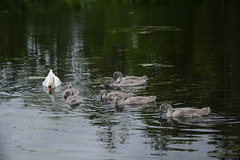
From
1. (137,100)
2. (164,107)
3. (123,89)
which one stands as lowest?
(123,89)

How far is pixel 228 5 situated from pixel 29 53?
34.1 meters

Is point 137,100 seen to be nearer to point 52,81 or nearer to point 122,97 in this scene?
point 122,97

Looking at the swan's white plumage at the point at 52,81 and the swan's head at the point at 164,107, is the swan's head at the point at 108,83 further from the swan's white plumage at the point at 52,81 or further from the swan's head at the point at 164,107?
the swan's head at the point at 164,107

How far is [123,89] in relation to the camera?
16.8 meters

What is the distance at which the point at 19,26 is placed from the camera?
40688mm

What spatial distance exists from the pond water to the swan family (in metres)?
0.22

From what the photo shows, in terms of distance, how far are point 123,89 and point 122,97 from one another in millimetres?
2485

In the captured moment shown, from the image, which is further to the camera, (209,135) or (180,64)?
(180,64)

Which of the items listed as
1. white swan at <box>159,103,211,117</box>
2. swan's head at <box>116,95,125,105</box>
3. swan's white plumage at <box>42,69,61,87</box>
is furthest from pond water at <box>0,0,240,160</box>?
swan's head at <box>116,95,125,105</box>

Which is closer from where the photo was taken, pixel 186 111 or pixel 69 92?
pixel 186 111

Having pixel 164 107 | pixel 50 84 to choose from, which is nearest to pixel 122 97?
pixel 164 107

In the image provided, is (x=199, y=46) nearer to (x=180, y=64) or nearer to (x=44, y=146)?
(x=180, y=64)

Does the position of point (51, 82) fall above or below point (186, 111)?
above

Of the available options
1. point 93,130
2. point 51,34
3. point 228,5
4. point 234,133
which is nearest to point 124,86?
point 93,130
